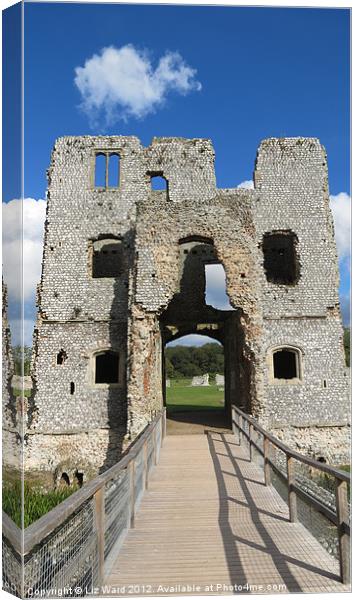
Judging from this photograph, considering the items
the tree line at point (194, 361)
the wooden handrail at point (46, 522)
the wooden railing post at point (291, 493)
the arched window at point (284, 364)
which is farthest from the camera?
the tree line at point (194, 361)

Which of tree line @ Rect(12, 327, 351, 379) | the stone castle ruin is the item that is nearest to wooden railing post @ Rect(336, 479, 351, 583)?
the stone castle ruin

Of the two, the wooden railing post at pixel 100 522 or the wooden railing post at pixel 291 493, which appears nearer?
the wooden railing post at pixel 100 522

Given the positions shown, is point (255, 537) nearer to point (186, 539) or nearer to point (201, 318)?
point (186, 539)

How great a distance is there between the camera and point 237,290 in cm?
1390

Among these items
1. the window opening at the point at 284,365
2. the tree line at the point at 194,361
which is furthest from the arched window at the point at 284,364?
the tree line at the point at 194,361

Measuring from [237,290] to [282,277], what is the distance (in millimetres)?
5104

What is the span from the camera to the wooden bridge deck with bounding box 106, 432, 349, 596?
4.06 m

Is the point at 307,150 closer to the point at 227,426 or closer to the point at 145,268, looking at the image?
the point at 145,268

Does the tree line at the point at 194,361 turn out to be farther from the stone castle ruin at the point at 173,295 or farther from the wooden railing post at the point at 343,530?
the wooden railing post at the point at 343,530

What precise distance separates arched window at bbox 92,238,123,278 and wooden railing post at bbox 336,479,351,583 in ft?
51.2

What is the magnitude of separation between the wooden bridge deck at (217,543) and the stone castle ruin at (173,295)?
5.72 metres

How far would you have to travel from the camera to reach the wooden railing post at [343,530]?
3.99 metres

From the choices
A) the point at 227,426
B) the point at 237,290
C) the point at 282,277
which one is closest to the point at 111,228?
the point at 237,290

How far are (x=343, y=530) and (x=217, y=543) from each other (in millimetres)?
1682
